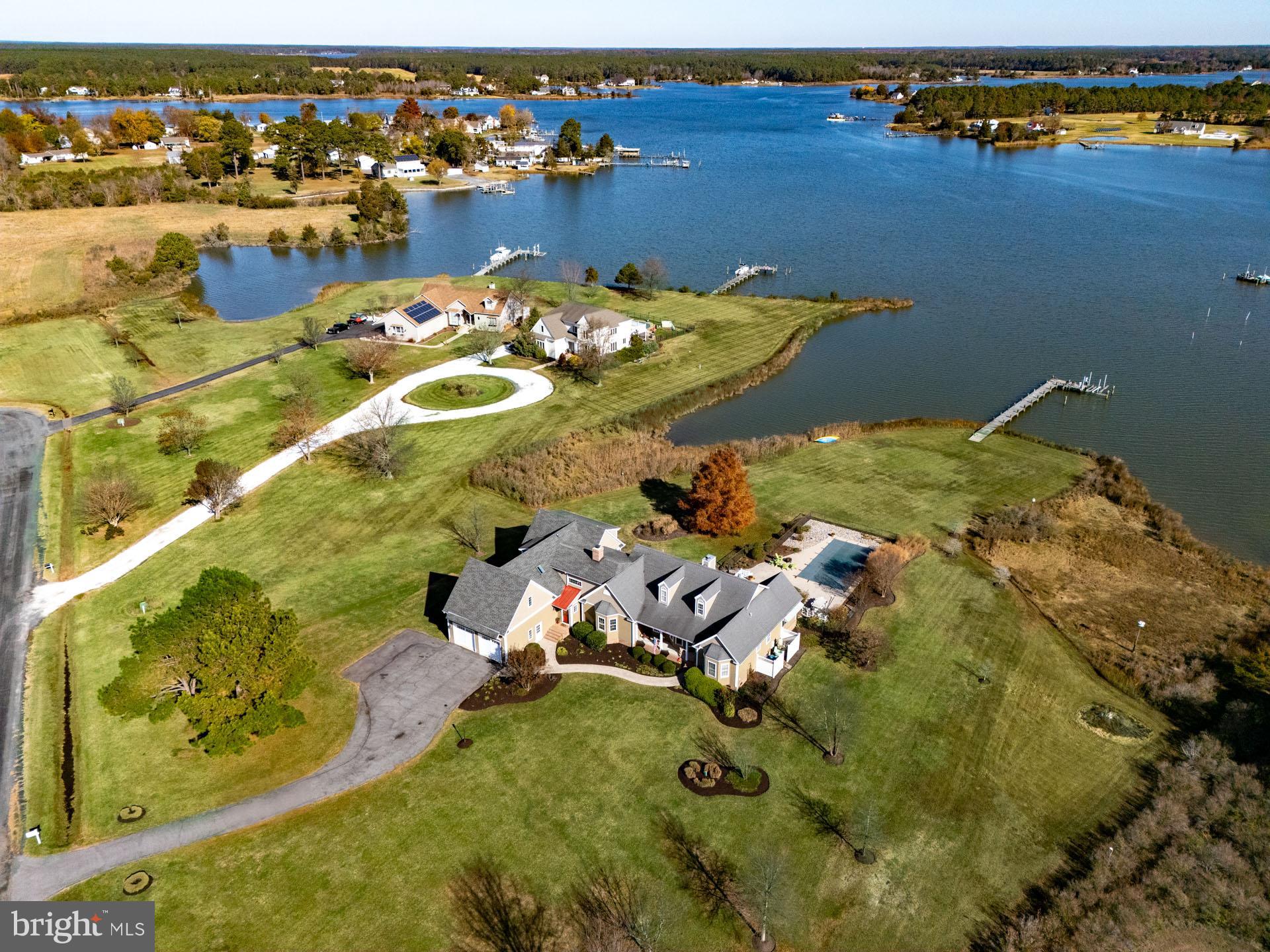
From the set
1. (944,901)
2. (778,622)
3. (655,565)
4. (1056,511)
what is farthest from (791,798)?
(1056,511)

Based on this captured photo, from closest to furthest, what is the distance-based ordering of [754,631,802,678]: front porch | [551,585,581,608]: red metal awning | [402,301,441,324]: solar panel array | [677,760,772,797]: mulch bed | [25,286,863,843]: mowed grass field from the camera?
1. [677,760,772,797]: mulch bed
2. [25,286,863,843]: mowed grass field
3. [754,631,802,678]: front porch
4. [551,585,581,608]: red metal awning
5. [402,301,441,324]: solar panel array

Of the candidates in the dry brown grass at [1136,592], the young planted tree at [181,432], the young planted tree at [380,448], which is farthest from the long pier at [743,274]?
the young planted tree at [181,432]

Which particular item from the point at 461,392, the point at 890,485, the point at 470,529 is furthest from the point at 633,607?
the point at 461,392

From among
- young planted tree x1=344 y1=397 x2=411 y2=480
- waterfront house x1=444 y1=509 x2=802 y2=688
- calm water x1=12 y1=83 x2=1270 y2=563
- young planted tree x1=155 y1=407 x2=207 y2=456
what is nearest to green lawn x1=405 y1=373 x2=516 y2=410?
young planted tree x1=344 y1=397 x2=411 y2=480

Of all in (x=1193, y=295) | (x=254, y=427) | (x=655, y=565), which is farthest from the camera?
(x=1193, y=295)

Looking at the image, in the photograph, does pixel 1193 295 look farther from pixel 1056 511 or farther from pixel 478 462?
pixel 478 462

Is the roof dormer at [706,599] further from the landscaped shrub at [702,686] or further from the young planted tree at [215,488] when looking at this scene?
the young planted tree at [215,488]

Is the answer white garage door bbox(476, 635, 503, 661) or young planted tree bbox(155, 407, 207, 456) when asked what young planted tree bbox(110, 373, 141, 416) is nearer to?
young planted tree bbox(155, 407, 207, 456)
